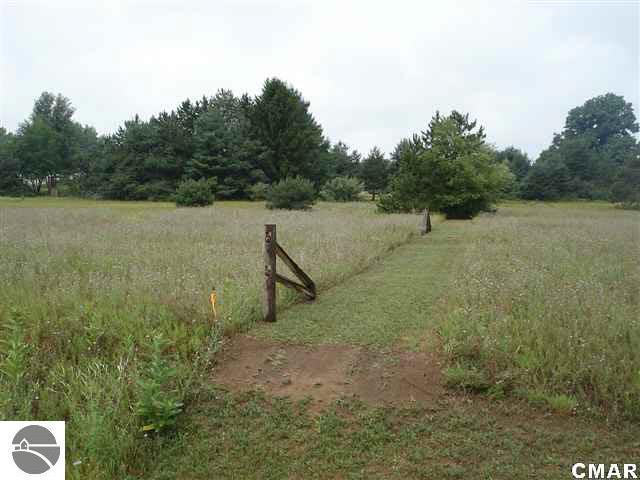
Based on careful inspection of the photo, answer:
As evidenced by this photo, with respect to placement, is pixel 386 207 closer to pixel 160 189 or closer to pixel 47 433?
pixel 47 433

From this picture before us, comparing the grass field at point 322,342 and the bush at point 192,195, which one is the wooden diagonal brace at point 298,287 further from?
the bush at point 192,195

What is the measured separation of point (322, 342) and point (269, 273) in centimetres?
138

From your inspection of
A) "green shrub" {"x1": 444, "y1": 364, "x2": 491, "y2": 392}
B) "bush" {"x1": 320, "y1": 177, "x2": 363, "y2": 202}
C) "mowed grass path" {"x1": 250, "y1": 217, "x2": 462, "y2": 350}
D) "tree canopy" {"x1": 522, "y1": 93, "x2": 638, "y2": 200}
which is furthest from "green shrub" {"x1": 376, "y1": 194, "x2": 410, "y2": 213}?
"tree canopy" {"x1": 522, "y1": 93, "x2": 638, "y2": 200}

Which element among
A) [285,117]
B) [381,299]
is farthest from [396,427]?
[285,117]

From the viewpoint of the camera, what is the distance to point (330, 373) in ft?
14.5

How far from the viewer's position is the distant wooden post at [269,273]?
5938 millimetres

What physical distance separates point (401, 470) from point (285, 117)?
5504 centimetres

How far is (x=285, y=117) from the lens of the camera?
54.5 m

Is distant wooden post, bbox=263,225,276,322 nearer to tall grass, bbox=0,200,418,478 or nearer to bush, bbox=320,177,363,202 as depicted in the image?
tall grass, bbox=0,200,418,478

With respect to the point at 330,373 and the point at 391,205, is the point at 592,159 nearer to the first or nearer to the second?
the point at 391,205

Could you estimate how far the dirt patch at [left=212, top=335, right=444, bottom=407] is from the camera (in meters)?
4.05

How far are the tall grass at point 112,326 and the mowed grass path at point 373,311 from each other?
52 cm

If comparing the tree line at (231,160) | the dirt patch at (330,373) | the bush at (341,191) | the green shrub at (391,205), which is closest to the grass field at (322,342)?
the dirt patch at (330,373)

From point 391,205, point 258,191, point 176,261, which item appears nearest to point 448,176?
point 391,205
